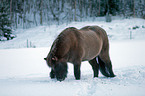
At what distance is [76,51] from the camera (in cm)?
362

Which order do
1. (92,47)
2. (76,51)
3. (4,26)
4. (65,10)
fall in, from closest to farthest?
(76,51) → (92,47) → (4,26) → (65,10)

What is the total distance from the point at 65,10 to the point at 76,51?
138 ft

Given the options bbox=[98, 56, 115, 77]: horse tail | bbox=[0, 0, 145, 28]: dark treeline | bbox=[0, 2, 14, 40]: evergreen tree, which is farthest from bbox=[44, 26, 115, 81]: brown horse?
bbox=[0, 0, 145, 28]: dark treeline

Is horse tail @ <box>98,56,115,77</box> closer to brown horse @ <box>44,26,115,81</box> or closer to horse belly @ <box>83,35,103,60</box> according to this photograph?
brown horse @ <box>44,26,115,81</box>

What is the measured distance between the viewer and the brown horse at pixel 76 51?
3230 millimetres

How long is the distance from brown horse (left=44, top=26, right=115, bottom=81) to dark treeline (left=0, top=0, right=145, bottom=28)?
26039mm

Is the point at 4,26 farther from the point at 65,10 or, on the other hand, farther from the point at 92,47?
the point at 65,10

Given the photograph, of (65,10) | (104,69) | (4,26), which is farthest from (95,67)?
(65,10)

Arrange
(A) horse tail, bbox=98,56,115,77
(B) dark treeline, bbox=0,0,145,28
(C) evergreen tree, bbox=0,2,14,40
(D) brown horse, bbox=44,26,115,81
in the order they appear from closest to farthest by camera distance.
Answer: (D) brown horse, bbox=44,26,115,81, (A) horse tail, bbox=98,56,115,77, (C) evergreen tree, bbox=0,2,14,40, (B) dark treeline, bbox=0,0,145,28

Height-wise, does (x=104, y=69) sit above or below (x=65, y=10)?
below

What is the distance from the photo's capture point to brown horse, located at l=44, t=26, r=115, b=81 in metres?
3.23

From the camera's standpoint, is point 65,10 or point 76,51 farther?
point 65,10

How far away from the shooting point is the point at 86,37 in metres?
4.17

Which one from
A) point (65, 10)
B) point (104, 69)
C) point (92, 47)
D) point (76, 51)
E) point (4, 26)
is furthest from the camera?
point (65, 10)
